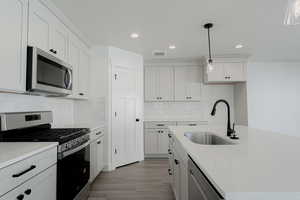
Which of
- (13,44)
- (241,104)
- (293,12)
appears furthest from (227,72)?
(13,44)

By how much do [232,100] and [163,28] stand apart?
10.1 ft

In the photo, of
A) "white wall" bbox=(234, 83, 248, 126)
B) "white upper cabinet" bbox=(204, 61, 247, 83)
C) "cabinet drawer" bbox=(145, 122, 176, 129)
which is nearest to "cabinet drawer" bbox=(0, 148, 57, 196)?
"cabinet drawer" bbox=(145, 122, 176, 129)

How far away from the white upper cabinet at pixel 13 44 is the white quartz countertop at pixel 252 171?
5.16 feet

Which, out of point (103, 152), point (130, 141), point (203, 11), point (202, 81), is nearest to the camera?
point (203, 11)

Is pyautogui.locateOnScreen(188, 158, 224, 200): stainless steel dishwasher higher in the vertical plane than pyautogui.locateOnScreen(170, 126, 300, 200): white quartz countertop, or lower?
lower

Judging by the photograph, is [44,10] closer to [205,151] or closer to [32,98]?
[32,98]

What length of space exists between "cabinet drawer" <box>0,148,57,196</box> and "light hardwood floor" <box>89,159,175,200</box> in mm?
1263

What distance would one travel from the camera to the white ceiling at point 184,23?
208 centimetres

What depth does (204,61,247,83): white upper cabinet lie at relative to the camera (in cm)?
412

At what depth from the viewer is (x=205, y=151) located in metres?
1.14

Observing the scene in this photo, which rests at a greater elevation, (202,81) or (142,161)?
(202,81)

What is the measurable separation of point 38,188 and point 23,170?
26cm

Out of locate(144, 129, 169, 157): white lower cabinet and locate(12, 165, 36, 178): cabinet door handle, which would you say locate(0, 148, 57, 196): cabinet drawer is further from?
locate(144, 129, 169, 157): white lower cabinet

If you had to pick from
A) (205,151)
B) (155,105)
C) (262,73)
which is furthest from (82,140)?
(262,73)
